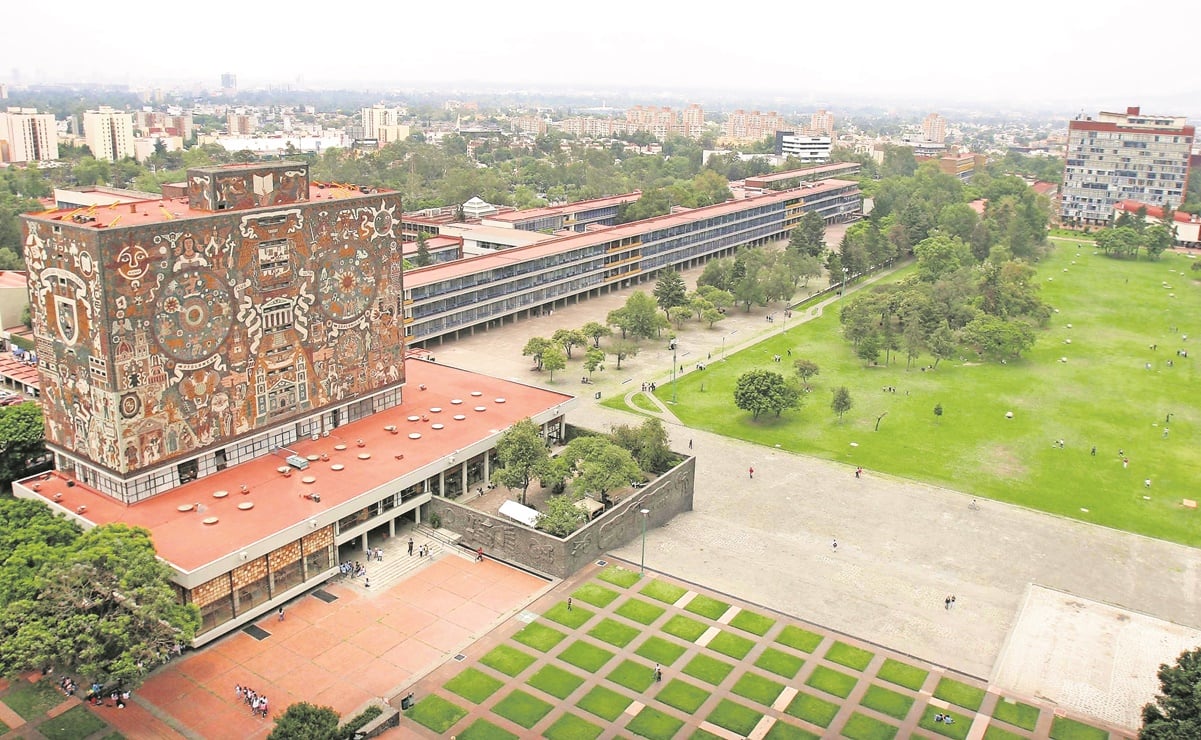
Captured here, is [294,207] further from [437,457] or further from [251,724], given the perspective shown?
[251,724]

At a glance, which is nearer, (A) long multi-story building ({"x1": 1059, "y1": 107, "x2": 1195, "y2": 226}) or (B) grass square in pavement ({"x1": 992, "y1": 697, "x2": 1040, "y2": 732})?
(B) grass square in pavement ({"x1": 992, "y1": 697, "x2": 1040, "y2": 732})

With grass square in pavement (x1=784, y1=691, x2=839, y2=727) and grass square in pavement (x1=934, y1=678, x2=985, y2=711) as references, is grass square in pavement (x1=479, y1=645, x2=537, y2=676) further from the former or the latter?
grass square in pavement (x1=934, y1=678, x2=985, y2=711)

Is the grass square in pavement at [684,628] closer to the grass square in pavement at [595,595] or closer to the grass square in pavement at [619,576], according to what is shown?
the grass square in pavement at [595,595]

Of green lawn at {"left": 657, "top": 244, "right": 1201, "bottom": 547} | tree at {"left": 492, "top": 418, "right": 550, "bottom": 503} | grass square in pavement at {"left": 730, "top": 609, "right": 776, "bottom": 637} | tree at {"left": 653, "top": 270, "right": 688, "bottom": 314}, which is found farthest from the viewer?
tree at {"left": 653, "top": 270, "right": 688, "bottom": 314}

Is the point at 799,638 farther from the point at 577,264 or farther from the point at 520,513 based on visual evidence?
the point at 577,264

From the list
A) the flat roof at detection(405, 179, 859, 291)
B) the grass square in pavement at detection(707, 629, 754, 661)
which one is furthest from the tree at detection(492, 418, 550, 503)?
the flat roof at detection(405, 179, 859, 291)

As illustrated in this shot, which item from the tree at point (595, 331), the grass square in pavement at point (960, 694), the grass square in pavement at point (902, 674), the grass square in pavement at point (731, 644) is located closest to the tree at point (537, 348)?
the tree at point (595, 331)
